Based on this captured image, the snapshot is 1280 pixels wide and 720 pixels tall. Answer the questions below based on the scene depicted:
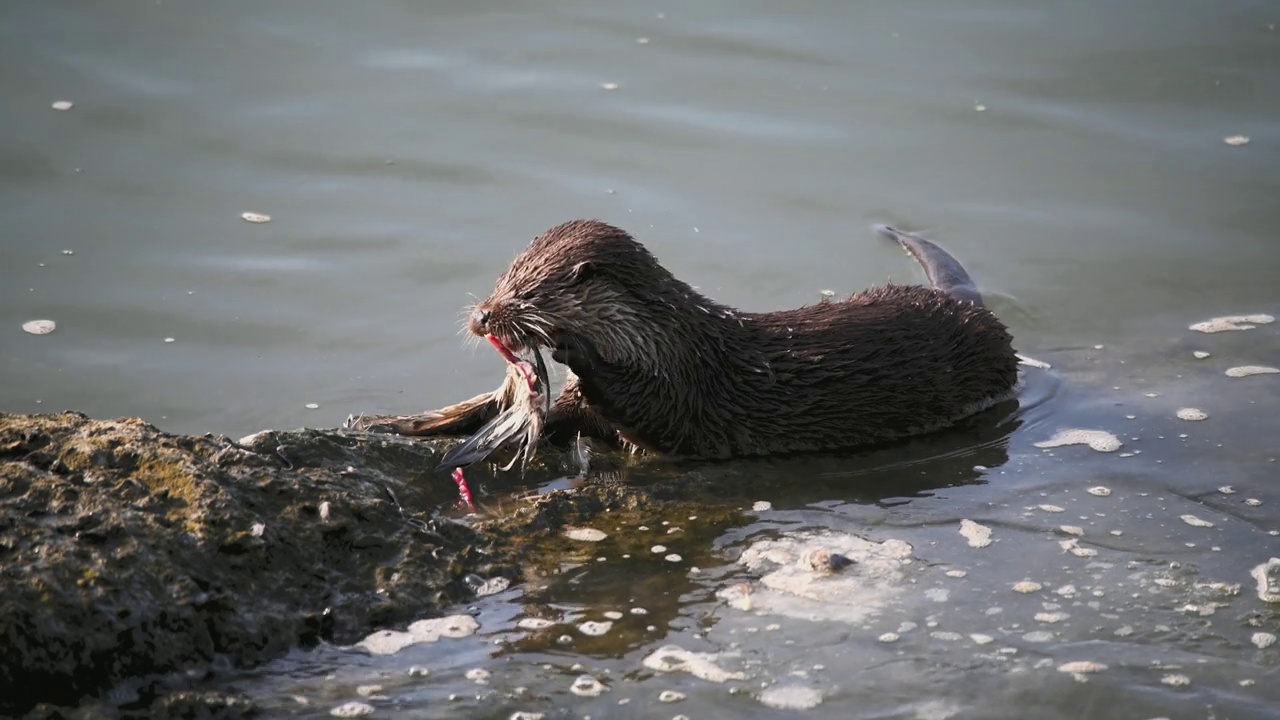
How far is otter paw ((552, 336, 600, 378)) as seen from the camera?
16.3ft

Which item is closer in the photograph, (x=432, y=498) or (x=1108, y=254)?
(x=432, y=498)

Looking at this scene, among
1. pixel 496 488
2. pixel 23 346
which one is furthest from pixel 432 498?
pixel 23 346

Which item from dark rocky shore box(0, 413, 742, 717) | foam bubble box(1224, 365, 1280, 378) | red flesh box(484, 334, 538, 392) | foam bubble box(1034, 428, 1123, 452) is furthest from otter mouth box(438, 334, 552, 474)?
foam bubble box(1224, 365, 1280, 378)

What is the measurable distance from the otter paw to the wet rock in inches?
31.2

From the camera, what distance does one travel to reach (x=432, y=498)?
4.80 meters

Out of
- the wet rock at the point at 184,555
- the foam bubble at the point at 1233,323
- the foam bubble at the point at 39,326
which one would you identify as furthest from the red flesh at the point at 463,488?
the foam bubble at the point at 1233,323

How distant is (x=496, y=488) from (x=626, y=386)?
1.98 ft

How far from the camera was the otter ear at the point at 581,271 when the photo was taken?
498 cm

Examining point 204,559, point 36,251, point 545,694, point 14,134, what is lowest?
point 545,694

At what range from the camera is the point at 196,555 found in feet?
12.4

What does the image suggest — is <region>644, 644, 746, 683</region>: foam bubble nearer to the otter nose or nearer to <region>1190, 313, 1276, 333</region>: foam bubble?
the otter nose

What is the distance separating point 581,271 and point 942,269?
2463 millimetres

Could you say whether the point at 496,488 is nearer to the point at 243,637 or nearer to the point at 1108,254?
the point at 243,637

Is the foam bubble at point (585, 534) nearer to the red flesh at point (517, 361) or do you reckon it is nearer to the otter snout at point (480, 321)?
the red flesh at point (517, 361)
